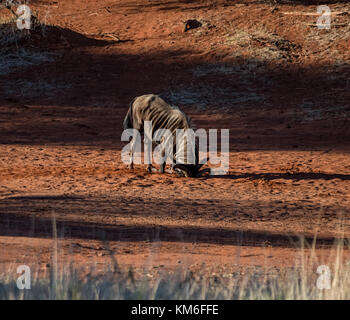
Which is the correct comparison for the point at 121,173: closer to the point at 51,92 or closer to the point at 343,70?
the point at 51,92

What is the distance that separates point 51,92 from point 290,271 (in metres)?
16.1

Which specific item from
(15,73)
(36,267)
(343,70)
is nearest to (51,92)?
(15,73)

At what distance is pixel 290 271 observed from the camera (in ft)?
18.1

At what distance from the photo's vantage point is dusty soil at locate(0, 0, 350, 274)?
7.15 metres

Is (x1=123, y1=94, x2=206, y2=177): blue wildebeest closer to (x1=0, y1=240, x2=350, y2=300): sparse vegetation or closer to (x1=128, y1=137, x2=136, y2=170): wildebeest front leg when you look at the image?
(x1=128, y1=137, x2=136, y2=170): wildebeest front leg

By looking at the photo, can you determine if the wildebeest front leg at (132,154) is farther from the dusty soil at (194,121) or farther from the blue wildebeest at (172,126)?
the blue wildebeest at (172,126)

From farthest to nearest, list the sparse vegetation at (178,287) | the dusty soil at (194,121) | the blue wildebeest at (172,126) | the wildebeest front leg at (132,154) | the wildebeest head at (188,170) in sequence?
1. the wildebeest front leg at (132,154)
2. the wildebeest head at (188,170)
3. the blue wildebeest at (172,126)
4. the dusty soil at (194,121)
5. the sparse vegetation at (178,287)

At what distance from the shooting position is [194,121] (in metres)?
17.6

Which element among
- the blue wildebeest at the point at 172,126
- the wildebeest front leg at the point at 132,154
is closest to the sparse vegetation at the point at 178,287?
the blue wildebeest at the point at 172,126

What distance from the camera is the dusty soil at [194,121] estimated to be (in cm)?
715

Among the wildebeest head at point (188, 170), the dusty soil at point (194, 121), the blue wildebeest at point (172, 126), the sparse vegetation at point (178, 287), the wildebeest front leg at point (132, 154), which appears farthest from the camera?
the wildebeest front leg at point (132, 154)

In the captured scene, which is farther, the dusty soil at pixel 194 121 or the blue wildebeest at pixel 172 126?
the blue wildebeest at pixel 172 126

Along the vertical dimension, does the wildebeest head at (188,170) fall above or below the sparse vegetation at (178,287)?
→ above

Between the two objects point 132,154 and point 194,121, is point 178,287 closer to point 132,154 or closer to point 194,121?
point 132,154
